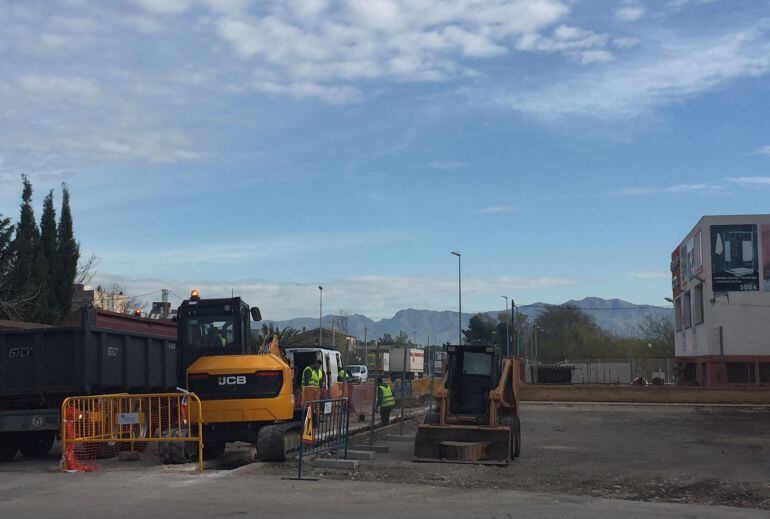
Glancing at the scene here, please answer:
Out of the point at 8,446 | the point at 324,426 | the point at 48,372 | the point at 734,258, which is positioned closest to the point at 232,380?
A: the point at 324,426

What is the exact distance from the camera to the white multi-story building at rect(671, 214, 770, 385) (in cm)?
5006

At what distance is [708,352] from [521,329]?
207 ft

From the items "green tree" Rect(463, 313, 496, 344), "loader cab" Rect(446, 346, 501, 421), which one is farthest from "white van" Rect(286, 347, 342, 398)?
"green tree" Rect(463, 313, 496, 344)

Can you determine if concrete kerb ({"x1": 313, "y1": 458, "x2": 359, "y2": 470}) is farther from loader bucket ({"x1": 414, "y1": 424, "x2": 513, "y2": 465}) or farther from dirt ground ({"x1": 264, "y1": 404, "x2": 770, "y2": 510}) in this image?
loader bucket ({"x1": 414, "y1": 424, "x2": 513, "y2": 465})

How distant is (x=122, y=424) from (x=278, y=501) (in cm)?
477

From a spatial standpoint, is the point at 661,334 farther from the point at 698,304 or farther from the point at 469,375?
the point at 469,375

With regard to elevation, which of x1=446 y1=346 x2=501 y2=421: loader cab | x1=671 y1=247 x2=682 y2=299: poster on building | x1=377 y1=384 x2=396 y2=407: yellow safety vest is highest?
x1=671 y1=247 x2=682 y2=299: poster on building

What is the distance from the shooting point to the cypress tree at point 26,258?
35.8 meters

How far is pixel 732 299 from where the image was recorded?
52.0 metres

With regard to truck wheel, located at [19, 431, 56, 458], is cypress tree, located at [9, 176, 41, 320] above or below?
above

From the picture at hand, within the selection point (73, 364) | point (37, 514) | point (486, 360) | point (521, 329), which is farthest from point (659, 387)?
point (521, 329)

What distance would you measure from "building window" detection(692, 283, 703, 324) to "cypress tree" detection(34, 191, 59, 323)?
38702 millimetres

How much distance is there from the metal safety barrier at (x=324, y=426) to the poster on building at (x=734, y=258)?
42.1 m

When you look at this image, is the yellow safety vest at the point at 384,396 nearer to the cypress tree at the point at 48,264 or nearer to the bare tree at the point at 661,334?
the cypress tree at the point at 48,264
